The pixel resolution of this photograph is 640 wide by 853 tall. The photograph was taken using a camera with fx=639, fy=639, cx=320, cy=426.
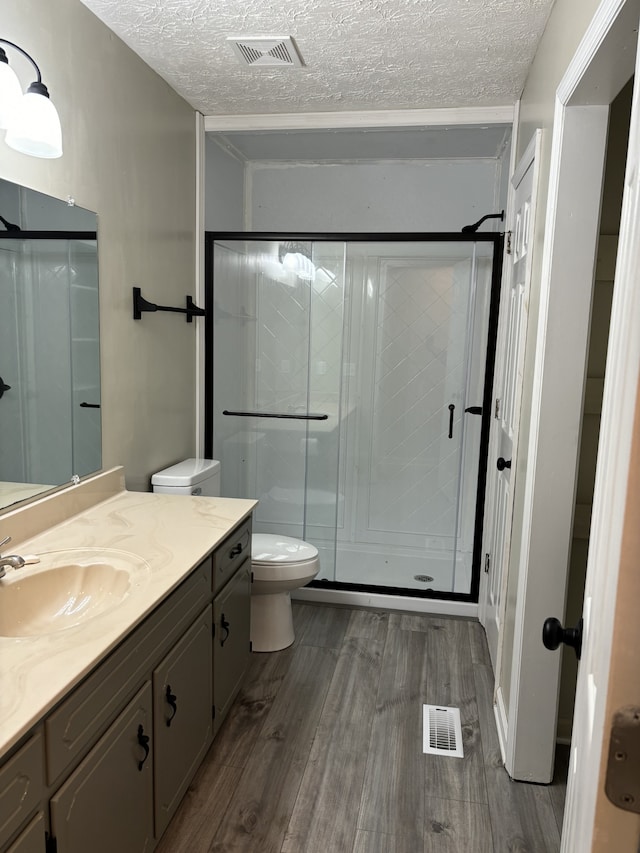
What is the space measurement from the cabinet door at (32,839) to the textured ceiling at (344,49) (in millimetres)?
2270

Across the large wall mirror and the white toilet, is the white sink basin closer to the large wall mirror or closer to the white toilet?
the large wall mirror

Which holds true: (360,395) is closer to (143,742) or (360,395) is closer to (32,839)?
(143,742)

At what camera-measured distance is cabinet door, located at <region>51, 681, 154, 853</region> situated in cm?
122

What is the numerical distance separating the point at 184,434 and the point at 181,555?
1433 millimetres

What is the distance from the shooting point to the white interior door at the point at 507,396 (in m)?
2.37

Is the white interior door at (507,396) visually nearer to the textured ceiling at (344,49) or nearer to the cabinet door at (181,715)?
the textured ceiling at (344,49)

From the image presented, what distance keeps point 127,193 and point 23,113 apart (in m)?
0.83

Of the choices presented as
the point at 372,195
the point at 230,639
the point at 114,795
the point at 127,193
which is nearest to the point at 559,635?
the point at 114,795

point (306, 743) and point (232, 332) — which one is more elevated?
point (232, 332)

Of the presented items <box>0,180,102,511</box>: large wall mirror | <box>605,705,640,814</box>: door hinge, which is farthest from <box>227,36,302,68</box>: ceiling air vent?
<box>605,705,640,814</box>: door hinge

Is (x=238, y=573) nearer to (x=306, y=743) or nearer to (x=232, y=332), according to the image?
(x=306, y=743)

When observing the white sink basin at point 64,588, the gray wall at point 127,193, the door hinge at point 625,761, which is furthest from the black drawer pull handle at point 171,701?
the door hinge at point 625,761

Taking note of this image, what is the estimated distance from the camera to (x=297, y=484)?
3.61 m

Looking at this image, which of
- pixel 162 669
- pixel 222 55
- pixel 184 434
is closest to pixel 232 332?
pixel 184 434
